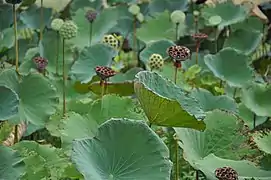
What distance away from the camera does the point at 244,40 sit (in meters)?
2.47

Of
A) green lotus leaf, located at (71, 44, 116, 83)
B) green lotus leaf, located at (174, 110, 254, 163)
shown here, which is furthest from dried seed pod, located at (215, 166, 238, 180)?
green lotus leaf, located at (71, 44, 116, 83)

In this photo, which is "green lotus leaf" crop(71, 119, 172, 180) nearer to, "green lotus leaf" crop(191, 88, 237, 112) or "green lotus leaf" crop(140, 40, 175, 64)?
"green lotus leaf" crop(191, 88, 237, 112)

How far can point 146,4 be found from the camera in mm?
2809

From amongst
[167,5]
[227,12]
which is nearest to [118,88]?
[227,12]

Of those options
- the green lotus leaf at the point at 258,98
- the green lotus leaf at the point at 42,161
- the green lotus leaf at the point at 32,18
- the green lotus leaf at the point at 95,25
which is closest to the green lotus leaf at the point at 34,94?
the green lotus leaf at the point at 42,161

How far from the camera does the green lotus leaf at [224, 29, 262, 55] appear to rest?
7.94 feet

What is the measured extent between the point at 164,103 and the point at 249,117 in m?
0.78

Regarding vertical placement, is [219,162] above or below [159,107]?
below

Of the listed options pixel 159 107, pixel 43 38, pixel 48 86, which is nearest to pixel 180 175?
pixel 48 86

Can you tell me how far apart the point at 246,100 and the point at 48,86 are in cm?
58

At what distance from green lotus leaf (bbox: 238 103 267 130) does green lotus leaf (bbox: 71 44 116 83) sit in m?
0.42

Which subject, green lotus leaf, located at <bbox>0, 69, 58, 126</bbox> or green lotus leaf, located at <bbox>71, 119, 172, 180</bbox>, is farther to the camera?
green lotus leaf, located at <bbox>0, 69, 58, 126</bbox>

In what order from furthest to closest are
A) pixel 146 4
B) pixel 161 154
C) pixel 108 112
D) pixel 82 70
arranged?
pixel 146 4 → pixel 82 70 → pixel 108 112 → pixel 161 154

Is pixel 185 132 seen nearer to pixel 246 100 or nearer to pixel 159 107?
pixel 159 107
